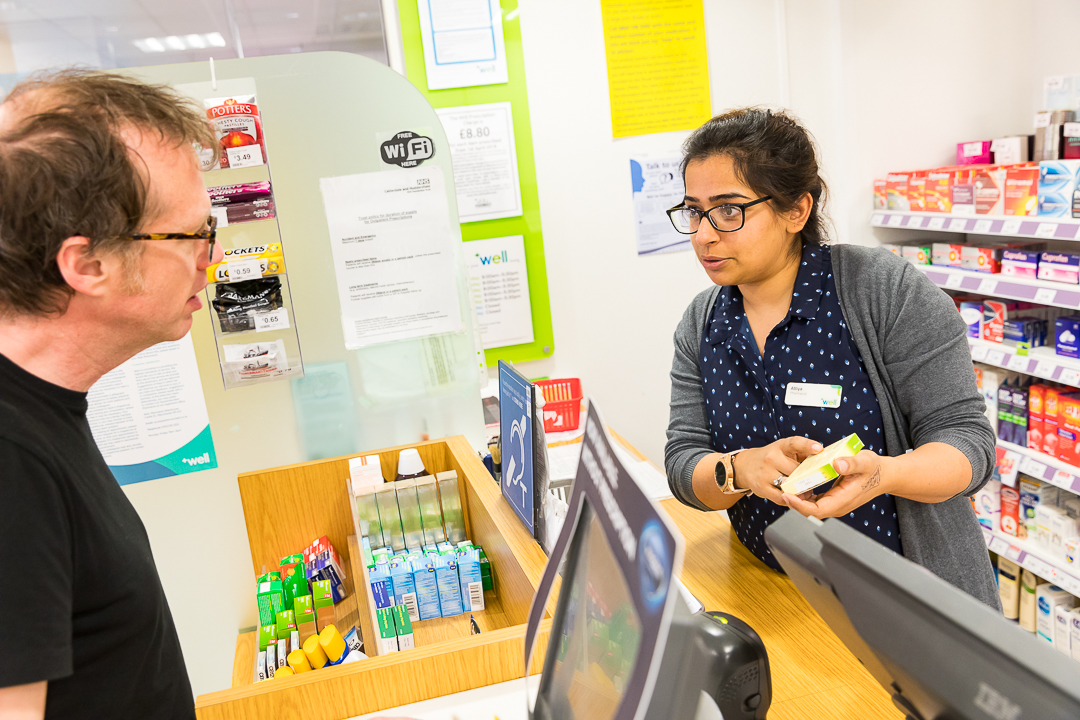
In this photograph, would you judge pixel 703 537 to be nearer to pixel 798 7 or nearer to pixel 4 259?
pixel 4 259

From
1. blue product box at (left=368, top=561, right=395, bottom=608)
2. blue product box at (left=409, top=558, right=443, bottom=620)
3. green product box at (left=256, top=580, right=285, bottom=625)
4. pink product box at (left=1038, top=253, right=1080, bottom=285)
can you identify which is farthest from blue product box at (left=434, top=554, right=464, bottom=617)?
pink product box at (left=1038, top=253, right=1080, bottom=285)

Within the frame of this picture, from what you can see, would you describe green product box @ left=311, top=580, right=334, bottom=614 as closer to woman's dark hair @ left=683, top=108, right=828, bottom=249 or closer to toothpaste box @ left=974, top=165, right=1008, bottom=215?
woman's dark hair @ left=683, top=108, right=828, bottom=249

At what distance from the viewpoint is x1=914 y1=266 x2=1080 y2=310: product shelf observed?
262cm

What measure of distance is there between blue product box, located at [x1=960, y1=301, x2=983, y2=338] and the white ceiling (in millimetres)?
2857

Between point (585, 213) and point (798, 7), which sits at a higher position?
point (798, 7)

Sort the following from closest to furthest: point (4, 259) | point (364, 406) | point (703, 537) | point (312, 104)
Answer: point (4, 259) → point (703, 537) → point (312, 104) → point (364, 406)

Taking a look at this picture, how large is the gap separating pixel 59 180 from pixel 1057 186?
3065 millimetres

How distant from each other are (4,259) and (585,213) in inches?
114

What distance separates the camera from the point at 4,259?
879 mm

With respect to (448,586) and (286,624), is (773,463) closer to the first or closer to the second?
(448,586)

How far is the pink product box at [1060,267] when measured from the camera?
2.64 metres

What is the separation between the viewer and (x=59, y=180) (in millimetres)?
878

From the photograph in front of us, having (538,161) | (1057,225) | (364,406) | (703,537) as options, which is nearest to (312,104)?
(364,406)

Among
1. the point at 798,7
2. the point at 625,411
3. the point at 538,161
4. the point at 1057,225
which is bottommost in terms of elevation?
the point at 625,411
